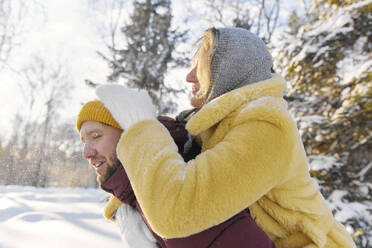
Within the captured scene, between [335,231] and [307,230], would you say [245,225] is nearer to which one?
[307,230]

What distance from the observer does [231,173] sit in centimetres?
71

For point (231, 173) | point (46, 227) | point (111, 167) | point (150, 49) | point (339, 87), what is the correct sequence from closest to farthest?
point (231, 173), point (111, 167), point (46, 227), point (339, 87), point (150, 49)

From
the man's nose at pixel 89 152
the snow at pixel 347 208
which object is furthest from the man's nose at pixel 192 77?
the snow at pixel 347 208

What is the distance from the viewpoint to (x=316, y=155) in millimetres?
3936

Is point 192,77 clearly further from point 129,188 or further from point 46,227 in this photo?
point 46,227

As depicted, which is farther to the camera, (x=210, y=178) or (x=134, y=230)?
(x=134, y=230)

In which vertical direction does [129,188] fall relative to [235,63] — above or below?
below

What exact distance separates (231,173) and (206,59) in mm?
560

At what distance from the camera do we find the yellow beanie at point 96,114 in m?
1.04

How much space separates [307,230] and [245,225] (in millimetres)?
250

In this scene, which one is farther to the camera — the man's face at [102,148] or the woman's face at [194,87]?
the woman's face at [194,87]

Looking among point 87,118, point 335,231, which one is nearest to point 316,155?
point 335,231

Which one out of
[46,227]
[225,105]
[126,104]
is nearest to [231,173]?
[225,105]

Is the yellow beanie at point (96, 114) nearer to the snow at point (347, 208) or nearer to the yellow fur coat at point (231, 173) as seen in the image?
the yellow fur coat at point (231, 173)
